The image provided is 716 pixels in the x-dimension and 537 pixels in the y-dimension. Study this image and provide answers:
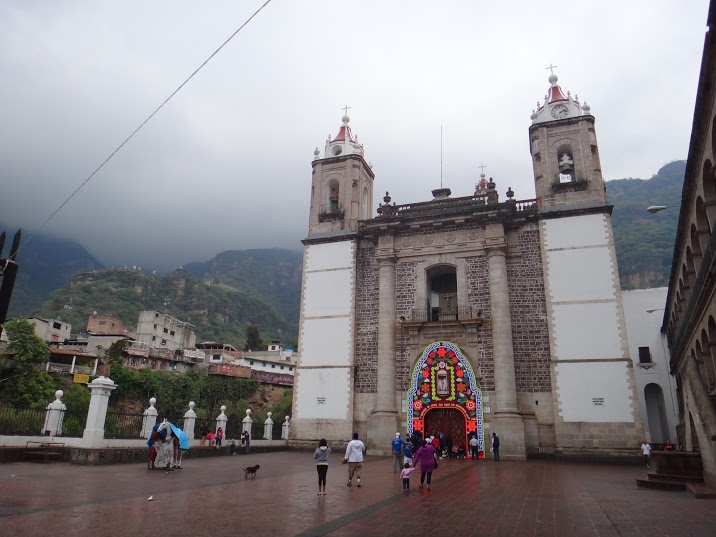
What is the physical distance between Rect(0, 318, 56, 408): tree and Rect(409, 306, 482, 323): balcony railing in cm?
2648

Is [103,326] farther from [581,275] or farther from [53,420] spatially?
[581,275]

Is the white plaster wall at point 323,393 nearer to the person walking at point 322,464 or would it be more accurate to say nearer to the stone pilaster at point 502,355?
the stone pilaster at point 502,355

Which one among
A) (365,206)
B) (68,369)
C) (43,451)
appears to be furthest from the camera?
(68,369)

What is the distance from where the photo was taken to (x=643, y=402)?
88.6 ft

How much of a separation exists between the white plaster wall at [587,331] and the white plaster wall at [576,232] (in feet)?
8.74

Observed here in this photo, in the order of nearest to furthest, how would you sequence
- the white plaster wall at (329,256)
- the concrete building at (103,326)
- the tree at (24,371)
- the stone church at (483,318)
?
the stone church at (483,318)
the white plaster wall at (329,256)
the tree at (24,371)
the concrete building at (103,326)

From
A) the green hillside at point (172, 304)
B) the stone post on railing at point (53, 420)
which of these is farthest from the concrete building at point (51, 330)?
the stone post on railing at point (53, 420)

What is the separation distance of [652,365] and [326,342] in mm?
16835

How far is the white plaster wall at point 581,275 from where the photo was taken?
21.5 meters

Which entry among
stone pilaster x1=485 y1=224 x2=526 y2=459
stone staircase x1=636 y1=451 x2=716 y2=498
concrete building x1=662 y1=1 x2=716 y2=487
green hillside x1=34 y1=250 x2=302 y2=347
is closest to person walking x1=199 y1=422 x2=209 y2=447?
stone pilaster x1=485 y1=224 x2=526 y2=459

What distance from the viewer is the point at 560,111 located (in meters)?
25.1

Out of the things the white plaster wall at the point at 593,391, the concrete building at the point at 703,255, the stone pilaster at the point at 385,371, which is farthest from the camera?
the stone pilaster at the point at 385,371

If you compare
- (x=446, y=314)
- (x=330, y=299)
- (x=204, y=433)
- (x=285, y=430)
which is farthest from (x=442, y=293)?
(x=204, y=433)

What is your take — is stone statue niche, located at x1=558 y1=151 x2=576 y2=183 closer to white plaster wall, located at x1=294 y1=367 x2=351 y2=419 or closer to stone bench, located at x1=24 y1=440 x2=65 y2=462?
white plaster wall, located at x1=294 y1=367 x2=351 y2=419
